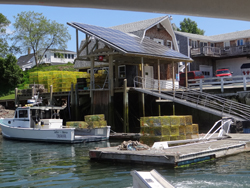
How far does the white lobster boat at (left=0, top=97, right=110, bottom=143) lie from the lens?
74.1ft

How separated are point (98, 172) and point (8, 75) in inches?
1468

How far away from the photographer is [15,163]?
15406mm

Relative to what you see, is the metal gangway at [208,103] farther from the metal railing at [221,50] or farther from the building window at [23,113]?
the metal railing at [221,50]

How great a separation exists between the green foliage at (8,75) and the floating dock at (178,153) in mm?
35093

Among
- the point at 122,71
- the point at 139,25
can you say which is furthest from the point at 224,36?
the point at 122,71

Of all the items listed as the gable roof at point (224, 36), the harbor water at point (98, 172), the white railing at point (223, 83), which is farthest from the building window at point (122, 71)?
the gable roof at point (224, 36)

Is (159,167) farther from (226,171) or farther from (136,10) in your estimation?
(136,10)

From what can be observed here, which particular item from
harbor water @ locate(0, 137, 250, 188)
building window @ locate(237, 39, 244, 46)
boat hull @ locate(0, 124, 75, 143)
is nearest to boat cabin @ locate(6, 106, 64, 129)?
boat hull @ locate(0, 124, 75, 143)

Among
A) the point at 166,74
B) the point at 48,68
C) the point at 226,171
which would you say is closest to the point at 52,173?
the point at 226,171

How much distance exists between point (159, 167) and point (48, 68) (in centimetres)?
4742

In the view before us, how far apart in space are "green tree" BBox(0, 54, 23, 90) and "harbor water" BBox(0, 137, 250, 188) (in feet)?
103

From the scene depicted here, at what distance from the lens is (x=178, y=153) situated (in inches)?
512

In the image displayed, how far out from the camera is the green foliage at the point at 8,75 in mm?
46656

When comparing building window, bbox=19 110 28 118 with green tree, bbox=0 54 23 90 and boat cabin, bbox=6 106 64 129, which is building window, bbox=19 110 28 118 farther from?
green tree, bbox=0 54 23 90
